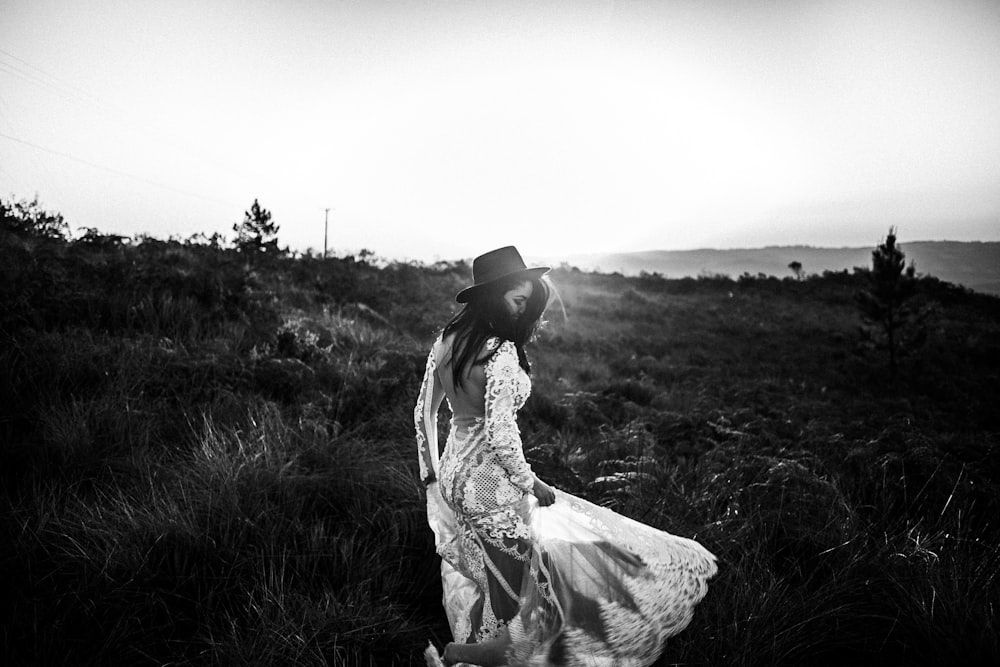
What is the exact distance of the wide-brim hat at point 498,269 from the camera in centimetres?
237

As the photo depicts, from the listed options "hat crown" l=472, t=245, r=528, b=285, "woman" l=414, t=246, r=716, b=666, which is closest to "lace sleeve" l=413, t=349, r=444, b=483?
"woman" l=414, t=246, r=716, b=666

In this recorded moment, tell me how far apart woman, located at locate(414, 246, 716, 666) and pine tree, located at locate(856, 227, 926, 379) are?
1769cm

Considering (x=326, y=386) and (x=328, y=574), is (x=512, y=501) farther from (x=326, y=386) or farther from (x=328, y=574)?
(x=326, y=386)

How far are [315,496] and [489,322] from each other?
211 cm

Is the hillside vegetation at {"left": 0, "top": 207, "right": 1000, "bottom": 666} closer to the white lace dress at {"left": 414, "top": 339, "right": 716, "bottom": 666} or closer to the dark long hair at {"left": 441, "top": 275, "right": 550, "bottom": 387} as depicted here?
the white lace dress at {"left": 414, "top": 339, "right": 716, "bottom": 666}

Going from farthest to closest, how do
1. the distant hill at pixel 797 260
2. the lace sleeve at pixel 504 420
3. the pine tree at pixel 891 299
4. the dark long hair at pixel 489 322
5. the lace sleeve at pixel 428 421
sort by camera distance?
the distant hill at pixel 797 260 < the pine tree at pixel 891 299 < the lace sleeve at pixel 428 421 < the dark long hair at pixel 489 322 < the lace sleeve at pixel 504 420

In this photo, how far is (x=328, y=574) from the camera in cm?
288

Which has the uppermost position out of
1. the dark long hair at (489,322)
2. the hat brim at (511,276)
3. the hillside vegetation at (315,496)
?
the hat brim at (511,276)

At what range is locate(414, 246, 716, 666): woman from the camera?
2.22 meters

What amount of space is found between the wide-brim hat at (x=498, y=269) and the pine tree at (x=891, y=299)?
17997 millimetres

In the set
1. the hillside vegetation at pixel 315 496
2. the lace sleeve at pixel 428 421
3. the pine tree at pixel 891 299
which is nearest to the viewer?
the hillside vegetation at pixel 315 496

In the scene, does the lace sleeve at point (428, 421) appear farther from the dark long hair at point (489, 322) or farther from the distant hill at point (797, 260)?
the distant hill at point (797, 260)

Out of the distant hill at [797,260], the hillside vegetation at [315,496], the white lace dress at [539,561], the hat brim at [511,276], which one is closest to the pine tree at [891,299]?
the hillside vegetation at [315,496]

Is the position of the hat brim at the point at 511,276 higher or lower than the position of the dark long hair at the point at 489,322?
higher
